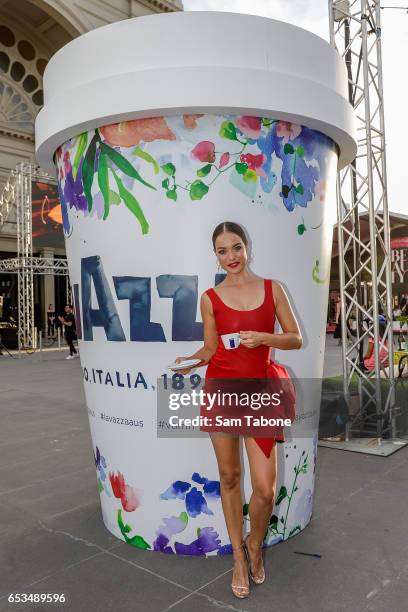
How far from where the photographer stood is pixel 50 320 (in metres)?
23.2

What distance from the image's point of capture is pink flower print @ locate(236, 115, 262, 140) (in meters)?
2.80

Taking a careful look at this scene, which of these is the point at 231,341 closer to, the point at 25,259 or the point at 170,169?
the point at 170,169

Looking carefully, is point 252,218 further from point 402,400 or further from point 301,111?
point 402,400

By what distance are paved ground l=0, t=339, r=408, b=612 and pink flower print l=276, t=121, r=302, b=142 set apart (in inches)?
89.9

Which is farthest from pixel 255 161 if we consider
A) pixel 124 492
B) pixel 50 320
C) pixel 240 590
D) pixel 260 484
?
pixel 50 320

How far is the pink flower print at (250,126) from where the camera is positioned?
2799 mm

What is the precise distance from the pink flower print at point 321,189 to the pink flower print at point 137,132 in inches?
34.7

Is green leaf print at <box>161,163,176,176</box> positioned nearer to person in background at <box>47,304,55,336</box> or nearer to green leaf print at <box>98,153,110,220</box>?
green leaf print at <box>98,153,110,220</box>

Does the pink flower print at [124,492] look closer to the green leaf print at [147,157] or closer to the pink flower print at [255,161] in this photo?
the green leaf print at [147,157]

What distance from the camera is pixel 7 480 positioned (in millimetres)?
4426

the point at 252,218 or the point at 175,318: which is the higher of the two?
the point at 252,218

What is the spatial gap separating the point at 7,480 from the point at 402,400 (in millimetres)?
4240

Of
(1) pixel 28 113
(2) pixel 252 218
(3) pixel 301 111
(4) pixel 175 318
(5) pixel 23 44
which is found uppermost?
(5) pixel 23 44

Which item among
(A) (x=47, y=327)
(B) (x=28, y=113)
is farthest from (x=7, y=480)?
(B) (x=28, y=113)
